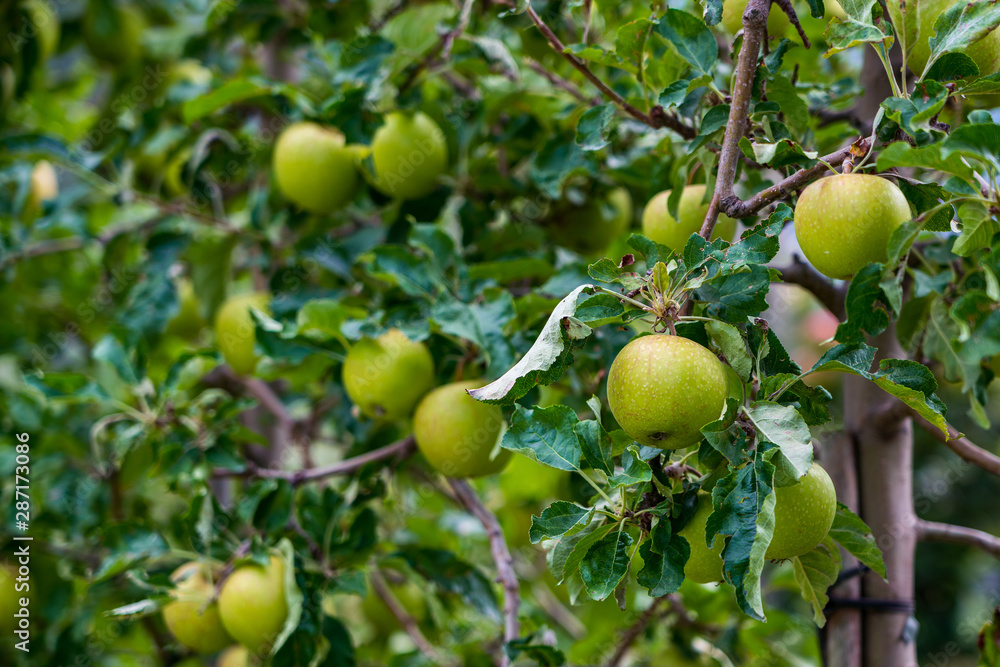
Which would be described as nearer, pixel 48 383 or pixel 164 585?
pixel 164 585

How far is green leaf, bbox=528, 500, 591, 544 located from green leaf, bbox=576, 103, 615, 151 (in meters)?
0.43

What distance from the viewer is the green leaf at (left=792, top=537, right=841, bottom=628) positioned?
0.74 m

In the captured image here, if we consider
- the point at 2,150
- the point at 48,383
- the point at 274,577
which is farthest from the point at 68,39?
the point at 274,577

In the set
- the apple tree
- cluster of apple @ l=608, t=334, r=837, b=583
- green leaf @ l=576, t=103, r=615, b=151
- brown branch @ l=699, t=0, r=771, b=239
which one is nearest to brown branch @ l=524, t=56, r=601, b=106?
the apple tree

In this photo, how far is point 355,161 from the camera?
1.39m

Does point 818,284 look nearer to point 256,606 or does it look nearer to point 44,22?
point 256,606

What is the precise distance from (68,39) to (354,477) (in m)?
1.58

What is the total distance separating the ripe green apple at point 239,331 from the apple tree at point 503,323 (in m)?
0.01

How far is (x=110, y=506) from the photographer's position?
1679 millimetres

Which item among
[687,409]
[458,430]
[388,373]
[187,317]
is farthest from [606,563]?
[187,317]

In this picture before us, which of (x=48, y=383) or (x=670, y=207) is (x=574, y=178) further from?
(x=48, y=383)

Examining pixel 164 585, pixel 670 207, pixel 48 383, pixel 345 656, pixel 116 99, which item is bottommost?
pixel 345 656

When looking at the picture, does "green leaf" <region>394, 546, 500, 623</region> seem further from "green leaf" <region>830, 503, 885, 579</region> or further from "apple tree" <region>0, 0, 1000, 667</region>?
"green leaf" <region>830, 503, 885, 579</region>

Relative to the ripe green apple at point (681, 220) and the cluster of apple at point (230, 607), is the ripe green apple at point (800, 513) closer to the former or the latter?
the ripe green apple at point (681, 220)
